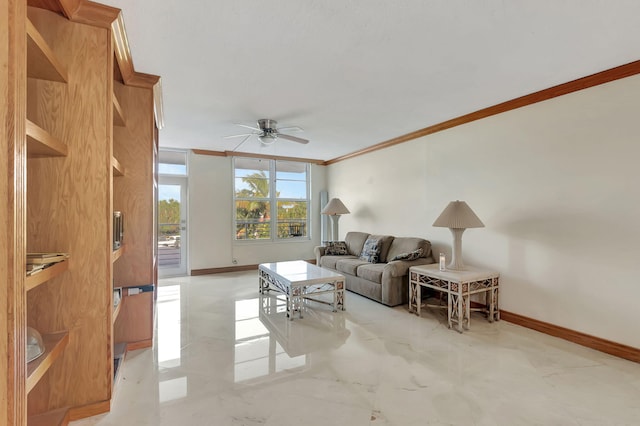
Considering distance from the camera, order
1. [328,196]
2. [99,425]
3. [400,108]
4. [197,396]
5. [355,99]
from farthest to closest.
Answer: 1. [328,196]
2. [400,108]
3. [355,99]
4. [197,396]
5. [99,425]

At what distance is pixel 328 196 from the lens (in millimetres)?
7043

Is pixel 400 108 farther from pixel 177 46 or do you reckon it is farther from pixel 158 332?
pixel 158 332

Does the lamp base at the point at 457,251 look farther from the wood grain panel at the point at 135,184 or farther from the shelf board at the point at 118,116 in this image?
the shelf board at the point at 118,116

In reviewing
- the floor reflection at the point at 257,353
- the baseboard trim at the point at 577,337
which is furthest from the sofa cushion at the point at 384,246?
the floor reflection at the point at 257,353

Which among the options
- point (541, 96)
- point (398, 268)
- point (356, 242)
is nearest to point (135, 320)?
point (398, 268)

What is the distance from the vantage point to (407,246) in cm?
441

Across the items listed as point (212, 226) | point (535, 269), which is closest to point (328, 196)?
point (212, 226)

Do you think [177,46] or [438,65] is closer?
[177,46]

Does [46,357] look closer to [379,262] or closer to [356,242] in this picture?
[379,262]

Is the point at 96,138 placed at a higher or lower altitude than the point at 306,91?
lower

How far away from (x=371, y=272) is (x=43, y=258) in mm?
3421

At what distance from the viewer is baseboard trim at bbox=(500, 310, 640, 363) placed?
8.20 ft

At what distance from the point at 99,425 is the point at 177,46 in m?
2.52

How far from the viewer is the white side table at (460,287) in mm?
3136
